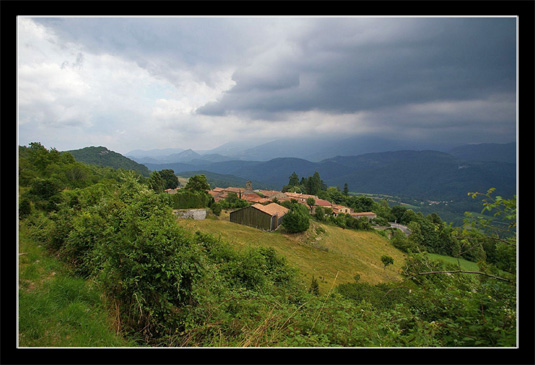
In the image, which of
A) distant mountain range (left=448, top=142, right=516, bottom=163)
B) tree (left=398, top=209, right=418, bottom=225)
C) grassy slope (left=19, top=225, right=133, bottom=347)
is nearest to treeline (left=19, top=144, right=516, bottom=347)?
grassy slope (left=19, top=225, right=133, bottom=347)

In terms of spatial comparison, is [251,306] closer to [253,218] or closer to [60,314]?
[60,314]

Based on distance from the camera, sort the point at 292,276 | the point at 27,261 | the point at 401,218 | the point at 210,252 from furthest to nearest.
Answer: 1. the point at 401,218
2. the point at 292,276
3. the point at 210,252
4. the point at 27,261

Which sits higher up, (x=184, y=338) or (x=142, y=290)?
(x=142, y=290)

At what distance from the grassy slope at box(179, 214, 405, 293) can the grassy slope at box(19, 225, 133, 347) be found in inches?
419

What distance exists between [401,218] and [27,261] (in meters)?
63.7

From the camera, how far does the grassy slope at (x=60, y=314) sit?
235cm

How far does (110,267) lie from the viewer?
3525 millimetres

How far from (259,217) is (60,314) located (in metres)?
26.4

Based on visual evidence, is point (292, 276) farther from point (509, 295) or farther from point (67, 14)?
point (67, 14)

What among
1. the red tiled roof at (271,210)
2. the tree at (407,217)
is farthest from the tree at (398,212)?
the red tiled roof at (271,210)

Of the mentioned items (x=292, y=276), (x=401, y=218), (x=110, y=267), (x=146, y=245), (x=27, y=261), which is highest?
(x=146, y=245)

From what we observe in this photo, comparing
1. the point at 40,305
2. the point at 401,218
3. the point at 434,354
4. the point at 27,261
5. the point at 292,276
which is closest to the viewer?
the point at 434,354

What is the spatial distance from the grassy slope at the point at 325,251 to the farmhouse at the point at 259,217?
66.4 inches

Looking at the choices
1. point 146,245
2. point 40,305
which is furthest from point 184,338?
point 40,305
